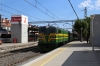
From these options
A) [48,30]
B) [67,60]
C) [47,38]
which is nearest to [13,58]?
[47,38]

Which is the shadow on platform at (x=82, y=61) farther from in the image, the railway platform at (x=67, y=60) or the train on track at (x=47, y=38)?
the train on track at (x=47, y=38)

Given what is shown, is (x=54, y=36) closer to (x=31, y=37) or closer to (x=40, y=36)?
(x=40, y=36)

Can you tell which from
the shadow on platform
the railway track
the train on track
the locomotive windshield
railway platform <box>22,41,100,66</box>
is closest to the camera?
the shadow on platform

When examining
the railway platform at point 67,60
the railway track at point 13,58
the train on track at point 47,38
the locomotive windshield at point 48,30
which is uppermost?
the locomotive windshield at point 48,30

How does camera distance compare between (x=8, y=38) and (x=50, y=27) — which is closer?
(x=50, y=27)

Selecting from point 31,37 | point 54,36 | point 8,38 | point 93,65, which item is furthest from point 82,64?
point 31,37

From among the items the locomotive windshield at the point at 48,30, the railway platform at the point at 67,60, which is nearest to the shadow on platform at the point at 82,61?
the railway platform at the point at 67,60

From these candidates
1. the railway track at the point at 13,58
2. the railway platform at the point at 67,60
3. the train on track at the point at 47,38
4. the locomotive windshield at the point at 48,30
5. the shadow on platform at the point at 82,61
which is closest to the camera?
the shadow on platform at the point at 82,61

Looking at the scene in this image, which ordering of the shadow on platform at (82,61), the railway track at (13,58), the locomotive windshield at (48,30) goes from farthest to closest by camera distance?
the locomotive windshield at (48,30) < the railway track at (13,58) < the shadow on platform at (82,61)

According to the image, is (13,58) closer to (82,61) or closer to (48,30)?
(48,30)

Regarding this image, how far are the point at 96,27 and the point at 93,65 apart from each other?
64.0 ft

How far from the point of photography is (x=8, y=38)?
57531 millimetres

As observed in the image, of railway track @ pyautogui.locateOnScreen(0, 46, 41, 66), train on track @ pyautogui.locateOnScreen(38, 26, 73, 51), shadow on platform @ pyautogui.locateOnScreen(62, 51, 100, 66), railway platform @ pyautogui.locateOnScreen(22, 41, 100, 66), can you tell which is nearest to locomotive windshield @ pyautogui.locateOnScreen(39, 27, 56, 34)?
train on track @ pyautogui.locateOnScreen(38, 26, 73, 51)

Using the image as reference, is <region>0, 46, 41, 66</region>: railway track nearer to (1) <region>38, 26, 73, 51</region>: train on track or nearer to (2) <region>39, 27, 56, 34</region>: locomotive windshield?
(1) <region>38, 26, 73, 51</region>: train on track
